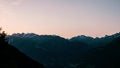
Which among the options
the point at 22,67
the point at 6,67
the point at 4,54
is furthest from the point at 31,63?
the point at 6,67

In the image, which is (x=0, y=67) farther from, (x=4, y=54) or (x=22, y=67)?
(x=22, y=67)

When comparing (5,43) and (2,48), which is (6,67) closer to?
(2,48)

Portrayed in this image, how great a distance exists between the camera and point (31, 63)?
140 m

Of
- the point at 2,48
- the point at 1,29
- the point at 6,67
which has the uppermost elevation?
the point at 1,29

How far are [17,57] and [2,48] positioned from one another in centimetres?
1321

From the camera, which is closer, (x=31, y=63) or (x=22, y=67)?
(x=22, y=67)

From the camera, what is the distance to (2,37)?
134 meters

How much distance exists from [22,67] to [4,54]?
529 inches

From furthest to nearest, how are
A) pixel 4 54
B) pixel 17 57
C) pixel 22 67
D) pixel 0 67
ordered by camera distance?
pixel 17 57, pixel 22 67, pixel 4 54, pixel 0 67

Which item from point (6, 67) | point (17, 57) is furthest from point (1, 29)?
point (6, 67)

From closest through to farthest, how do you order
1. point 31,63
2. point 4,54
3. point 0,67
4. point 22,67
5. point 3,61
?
point 0,67, point 3,61, point 4,54, point 22,67, point 31,63

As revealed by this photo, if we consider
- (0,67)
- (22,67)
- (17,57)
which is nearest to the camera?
(0,67)

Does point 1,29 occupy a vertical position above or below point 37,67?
above

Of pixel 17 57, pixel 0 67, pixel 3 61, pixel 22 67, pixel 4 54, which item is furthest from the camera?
pixel 17 57
